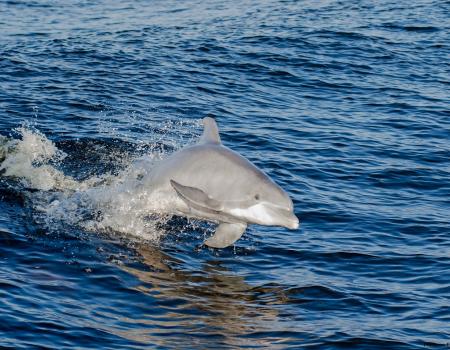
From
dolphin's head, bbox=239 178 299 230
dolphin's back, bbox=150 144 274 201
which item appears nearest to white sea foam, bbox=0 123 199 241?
dolphin's back, bbox=150 144 274 201

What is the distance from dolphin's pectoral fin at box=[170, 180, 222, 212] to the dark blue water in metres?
1.19

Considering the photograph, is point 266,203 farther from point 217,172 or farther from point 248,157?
point 248,157

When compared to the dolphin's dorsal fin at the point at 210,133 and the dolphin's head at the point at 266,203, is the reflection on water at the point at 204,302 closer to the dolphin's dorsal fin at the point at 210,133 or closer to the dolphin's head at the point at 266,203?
the dolphin's head at the point at 266,203

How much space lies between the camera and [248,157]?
20766mm

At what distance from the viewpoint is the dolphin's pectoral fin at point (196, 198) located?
533 inches

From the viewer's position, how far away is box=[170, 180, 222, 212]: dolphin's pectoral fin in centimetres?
1355

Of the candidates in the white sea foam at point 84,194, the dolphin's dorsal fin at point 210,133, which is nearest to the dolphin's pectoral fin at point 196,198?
the dolphin's dorsal fin at point 210,133

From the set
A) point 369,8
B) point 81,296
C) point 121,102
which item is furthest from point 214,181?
point 369,8

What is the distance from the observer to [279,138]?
22203 millimetres

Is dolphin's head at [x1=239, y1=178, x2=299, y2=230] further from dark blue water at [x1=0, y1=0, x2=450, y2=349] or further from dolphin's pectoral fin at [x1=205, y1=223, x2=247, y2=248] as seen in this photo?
dark blue water at [x1=0, y1=0, x2=450, y2=349]

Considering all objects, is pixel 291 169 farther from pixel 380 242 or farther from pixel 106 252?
pixel 106 252

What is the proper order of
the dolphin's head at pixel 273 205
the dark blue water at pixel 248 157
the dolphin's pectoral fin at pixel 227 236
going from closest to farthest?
the dark blue water at pixel 248 157
the dolphin's head at pixel 273 205
the dolphin's pectoral fin at pixel 227 236

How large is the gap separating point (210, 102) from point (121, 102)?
2349 mm

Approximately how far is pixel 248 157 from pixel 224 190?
7.06m
